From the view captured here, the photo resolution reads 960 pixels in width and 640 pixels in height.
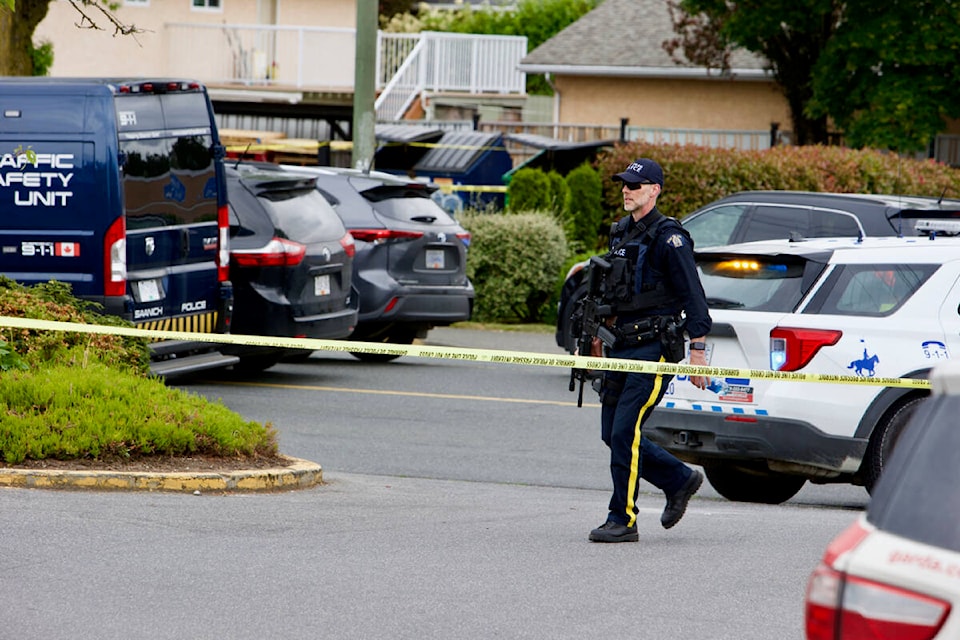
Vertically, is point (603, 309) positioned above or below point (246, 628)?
above

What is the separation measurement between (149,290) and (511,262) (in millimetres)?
8276

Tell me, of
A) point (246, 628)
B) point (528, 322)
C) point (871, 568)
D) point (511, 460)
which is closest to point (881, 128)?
point (528, 322)

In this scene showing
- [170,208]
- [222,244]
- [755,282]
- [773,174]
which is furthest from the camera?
[773,174]

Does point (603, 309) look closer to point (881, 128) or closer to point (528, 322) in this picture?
point (528, 322)

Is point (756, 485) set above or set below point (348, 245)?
below

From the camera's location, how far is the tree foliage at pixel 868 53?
25531mm

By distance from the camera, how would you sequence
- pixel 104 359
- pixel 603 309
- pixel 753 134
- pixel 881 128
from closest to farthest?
1. pixel 603 309
2. pixel 104 359
3. pixel 881 128
4. pixel 753 134

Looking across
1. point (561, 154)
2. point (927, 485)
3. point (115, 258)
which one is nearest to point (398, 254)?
point (115, 258)

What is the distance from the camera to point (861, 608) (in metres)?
2.95

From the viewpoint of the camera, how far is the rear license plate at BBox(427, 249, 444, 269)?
49.7 ft

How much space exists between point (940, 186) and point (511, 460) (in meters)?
12.6

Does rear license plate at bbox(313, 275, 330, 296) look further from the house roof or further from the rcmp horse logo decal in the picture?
the house roof

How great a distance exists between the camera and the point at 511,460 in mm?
10484

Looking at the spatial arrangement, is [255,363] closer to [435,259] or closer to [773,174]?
[435,259]
